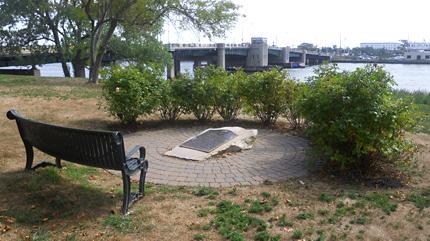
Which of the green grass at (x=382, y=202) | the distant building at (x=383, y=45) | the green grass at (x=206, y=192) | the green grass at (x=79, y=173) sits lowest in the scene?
the green grass at (x=206, y=192)

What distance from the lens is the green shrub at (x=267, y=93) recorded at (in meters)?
7.92

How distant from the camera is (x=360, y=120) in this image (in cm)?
479

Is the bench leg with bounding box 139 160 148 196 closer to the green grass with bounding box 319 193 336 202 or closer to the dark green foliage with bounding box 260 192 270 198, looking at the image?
the dark green foliage with bounding box 260 192 270 198

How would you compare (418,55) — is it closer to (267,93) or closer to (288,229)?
(267,93)

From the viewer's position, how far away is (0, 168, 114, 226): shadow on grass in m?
3.79

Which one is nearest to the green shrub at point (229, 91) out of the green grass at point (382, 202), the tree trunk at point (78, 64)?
the green grass at point (382, 202)

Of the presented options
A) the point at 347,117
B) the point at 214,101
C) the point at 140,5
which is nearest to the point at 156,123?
the point at 214,101

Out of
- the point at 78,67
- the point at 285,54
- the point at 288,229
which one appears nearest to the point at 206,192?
the point at 288,229

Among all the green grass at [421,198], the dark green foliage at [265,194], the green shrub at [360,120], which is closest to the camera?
the green grass at [421,198]

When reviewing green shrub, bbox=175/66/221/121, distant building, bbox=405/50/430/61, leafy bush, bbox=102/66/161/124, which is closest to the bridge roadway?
distant building, bbox=405/50/430/61

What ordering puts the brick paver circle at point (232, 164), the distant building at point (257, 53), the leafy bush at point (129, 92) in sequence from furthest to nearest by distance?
the distant building at point (257, 53)
the leafy bush at point (129, 92)
the brick paver circle at point (232, 164)

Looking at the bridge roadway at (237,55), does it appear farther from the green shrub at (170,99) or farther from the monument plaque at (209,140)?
the monument plaque at (209,140)

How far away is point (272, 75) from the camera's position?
7.97 m

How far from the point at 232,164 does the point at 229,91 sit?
→ 2907 millimetres
